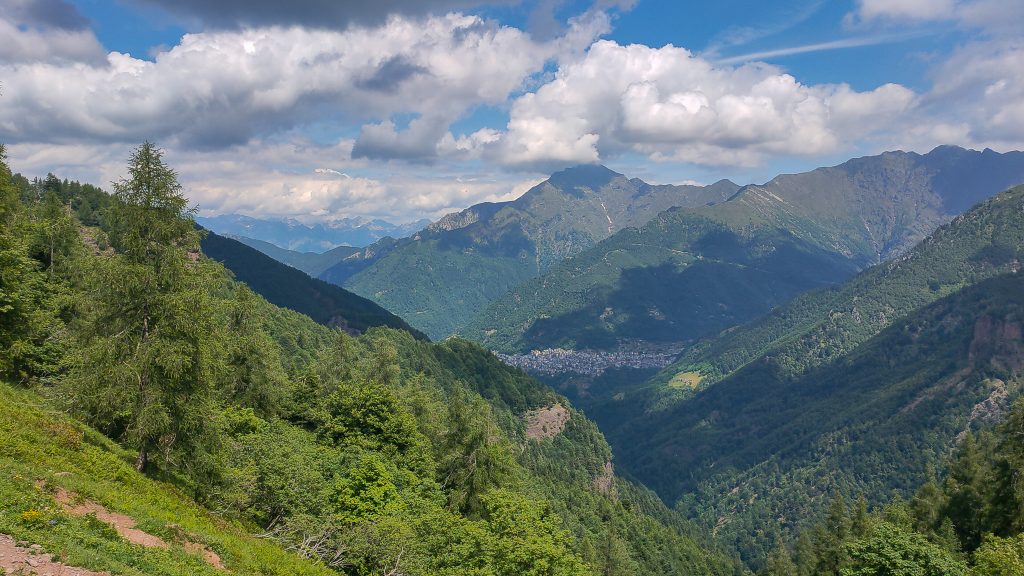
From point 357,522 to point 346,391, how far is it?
930 inches

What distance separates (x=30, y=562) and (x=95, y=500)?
6872 mm

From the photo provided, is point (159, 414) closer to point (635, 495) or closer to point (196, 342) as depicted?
point (196, 342)

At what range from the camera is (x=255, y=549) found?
25.9 m

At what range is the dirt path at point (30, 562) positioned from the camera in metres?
15.1

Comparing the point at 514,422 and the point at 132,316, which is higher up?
the point at 132,316

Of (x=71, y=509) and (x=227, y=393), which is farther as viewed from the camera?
(x=227, y=393)

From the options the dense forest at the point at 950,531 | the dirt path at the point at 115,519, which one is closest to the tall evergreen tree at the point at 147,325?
the dirt path at the point at 115,519

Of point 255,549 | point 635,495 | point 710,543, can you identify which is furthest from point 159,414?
point 710,543

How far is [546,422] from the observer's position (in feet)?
529

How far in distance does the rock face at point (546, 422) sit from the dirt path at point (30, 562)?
459ft

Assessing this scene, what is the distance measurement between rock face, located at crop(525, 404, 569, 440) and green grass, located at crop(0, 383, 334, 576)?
130 metres

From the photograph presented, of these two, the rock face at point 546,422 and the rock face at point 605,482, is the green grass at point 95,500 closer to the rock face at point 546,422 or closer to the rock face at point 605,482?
the rock face at point 605,482

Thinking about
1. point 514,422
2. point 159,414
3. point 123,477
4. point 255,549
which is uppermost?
point 159,414

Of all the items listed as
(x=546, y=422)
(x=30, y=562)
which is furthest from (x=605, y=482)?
(x=30, y=562)
